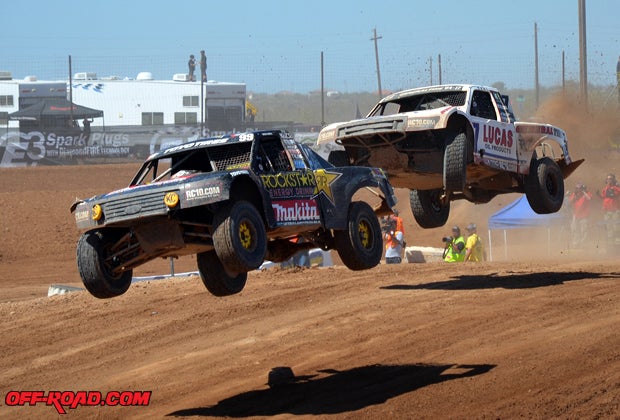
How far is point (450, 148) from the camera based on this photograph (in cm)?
1368

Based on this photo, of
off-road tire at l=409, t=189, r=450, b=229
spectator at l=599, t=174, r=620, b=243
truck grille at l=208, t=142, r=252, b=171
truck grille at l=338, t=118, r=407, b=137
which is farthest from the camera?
spectator at l=599, t=174, r=620, b=243

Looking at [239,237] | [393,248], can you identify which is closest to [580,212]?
[393,248]

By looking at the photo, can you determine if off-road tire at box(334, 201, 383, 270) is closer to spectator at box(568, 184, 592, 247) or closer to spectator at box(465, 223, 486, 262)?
spectator at box(465, 223, 486, 262)

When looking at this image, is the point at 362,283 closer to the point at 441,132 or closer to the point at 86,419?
the point at 441,132

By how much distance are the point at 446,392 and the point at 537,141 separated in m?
6.72

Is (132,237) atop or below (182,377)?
atop

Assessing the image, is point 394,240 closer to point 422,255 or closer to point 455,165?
point 422,255

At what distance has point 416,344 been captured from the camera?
38.8 feet

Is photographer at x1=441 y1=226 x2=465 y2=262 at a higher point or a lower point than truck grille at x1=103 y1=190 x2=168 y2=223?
lower

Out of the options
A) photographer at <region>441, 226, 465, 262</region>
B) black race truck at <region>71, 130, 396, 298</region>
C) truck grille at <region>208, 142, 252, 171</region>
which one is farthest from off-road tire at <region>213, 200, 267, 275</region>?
photographer at <region>441, 226, 465, 262</region>

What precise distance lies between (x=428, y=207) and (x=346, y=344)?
4148mm

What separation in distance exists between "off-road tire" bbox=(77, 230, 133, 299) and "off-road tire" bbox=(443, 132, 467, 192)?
5.41 metres

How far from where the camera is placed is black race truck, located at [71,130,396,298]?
9445 mm

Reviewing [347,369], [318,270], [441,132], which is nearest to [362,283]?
[318,270]
